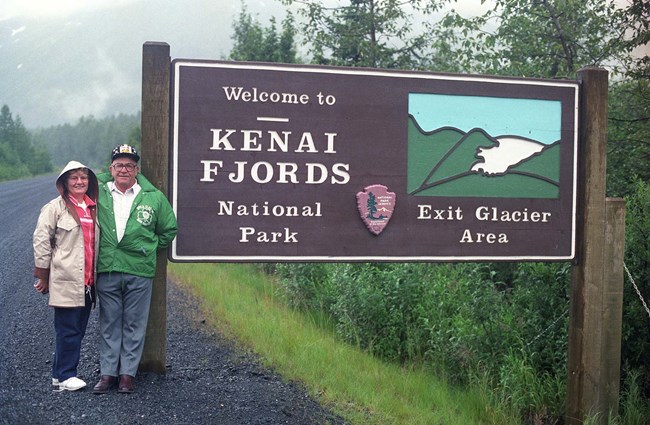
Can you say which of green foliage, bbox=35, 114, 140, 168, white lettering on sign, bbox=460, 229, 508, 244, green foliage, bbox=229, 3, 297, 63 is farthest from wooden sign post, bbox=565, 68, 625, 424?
green foliage, bbox=35, 114, 140, 168

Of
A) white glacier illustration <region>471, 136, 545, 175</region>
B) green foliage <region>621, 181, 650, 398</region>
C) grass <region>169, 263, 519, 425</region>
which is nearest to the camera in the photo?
grass <region>169, 263, 519, 425</region>

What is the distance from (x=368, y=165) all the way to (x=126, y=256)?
5.75 feet

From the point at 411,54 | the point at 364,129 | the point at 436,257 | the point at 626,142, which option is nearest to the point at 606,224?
A: the point at 436,257

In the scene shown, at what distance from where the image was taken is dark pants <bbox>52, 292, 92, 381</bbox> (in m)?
5.20

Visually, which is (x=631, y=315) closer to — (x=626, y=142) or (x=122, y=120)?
(x=626, y=142)

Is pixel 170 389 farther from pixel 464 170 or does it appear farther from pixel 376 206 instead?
pixel 464 170

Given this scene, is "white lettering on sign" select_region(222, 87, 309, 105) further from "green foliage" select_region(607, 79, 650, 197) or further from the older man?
"green foliage" select_region(607, 79, 650, 197)

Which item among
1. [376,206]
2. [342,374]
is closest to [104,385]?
[342,374]

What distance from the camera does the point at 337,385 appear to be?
5.68 m

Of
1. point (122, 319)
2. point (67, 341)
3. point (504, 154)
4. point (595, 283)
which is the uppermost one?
point (504, 154)

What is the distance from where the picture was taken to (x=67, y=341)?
5238 millimetres

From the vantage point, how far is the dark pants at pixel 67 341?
5199 mm

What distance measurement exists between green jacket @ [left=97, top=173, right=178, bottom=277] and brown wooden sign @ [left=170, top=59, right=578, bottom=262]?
5.1 inches

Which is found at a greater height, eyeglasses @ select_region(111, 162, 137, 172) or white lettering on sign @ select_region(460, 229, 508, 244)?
eyeglasses @ select_region(111, 162, 137, 172)
